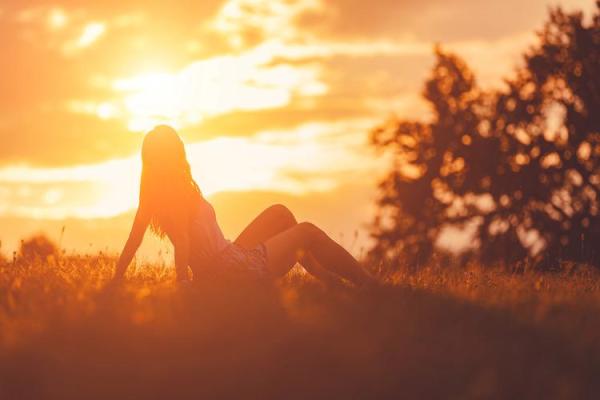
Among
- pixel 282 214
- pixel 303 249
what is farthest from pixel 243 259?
pixel 282 214

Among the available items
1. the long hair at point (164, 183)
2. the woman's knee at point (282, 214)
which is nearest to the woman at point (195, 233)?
the long hair at point (164, 183)

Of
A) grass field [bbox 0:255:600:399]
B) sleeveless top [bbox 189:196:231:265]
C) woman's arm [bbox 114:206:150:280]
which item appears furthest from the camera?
sleeveless top [bbox 189:196:231:265]

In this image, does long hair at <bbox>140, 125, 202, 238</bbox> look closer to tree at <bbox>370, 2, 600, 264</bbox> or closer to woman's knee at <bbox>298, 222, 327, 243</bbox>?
woman's knee at <bbox>298, 222, 327, 243</bbox>

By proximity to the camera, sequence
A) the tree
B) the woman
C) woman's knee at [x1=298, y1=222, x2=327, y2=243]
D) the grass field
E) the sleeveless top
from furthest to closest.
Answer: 1. the tree
2. woman's knee at [x1=298, y1=222, x2=327, y2=243]
3. the sleeveless top
4. the woman
5. the grass field

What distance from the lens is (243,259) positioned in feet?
25.8

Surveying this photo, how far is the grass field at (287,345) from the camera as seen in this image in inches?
165

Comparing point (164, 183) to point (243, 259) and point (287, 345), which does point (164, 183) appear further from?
point (287, 345)

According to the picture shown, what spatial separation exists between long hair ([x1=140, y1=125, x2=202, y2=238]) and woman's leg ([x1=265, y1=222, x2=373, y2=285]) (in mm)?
972

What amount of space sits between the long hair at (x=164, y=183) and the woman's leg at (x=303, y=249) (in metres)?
0.97

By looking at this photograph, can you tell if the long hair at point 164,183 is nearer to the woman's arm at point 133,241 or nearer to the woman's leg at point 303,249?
the woman's arm at point 133,241

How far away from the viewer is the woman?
304 inches

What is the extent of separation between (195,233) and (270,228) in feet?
3.51

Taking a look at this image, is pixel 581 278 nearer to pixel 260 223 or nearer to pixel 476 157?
pixel 260 223

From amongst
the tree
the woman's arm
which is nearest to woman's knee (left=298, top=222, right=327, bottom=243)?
the woman's arm
